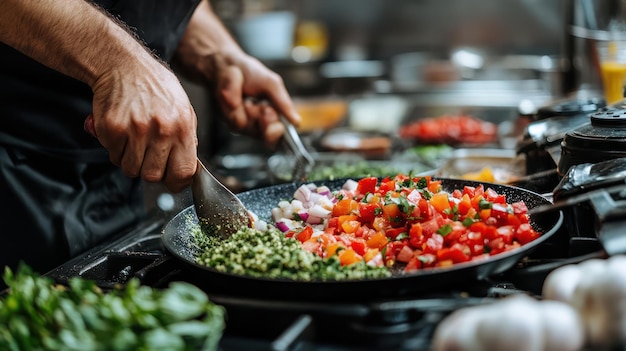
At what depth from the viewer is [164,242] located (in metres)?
1.54

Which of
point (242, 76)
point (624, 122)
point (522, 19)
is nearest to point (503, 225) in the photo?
point (624, 122)

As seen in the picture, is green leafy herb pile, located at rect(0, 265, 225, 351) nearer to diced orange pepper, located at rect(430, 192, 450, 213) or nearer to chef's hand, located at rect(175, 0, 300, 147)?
diced orange pepper, located at rect(430, 192, 450, 213)

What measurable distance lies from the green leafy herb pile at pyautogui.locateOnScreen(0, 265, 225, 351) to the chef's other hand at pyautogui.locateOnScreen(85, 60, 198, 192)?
495 mm

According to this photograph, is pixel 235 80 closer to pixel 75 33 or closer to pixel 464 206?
pixel 75 33

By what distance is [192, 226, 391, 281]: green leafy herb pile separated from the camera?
1.37m

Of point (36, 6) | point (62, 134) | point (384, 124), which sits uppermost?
point (36, 6)

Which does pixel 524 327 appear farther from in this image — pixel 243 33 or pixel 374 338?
pixel 243 33

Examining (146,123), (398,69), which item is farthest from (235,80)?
(398,69)

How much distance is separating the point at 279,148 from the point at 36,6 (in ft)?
4.19

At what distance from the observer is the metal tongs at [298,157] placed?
258 cm

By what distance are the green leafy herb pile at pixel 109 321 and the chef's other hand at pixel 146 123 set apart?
495 mm

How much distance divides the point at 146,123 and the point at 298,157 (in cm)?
107

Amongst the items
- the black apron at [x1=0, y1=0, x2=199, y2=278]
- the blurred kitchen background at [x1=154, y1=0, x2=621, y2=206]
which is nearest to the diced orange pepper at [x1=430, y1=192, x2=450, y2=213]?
the blurred kitchen background at [x1=154, y1=0, x2=621, y2=206]

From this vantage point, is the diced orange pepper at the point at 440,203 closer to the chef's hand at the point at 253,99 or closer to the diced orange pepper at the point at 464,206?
the diced orange pepper at the point at 464,206
